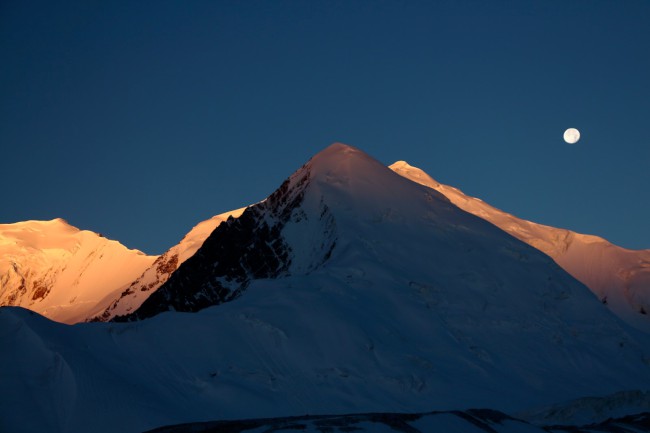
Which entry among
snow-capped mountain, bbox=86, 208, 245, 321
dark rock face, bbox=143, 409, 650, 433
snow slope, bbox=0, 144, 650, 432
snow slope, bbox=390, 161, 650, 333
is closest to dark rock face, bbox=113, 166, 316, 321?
snow slope, bbox=0, 144, 650, 432

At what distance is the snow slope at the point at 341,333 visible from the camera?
6181 cm

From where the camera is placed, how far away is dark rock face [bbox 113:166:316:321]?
101m

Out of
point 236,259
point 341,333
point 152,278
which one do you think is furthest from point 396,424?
point 152,278

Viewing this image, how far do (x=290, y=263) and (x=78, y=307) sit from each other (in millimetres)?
93659

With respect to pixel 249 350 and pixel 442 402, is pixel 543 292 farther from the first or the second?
pixel 249 350

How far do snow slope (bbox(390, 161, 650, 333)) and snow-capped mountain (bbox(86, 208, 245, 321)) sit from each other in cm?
4464

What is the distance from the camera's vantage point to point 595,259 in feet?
488

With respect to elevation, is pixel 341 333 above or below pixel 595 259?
below

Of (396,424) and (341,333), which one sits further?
(341,333)

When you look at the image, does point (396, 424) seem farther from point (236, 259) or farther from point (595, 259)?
point (595, 259)

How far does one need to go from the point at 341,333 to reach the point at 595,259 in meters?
84.8

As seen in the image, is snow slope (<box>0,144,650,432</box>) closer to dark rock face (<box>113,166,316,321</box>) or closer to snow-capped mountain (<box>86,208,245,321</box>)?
dark rock face (<box>113,166,316,321</box>)

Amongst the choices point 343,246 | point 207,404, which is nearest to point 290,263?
point 343,246

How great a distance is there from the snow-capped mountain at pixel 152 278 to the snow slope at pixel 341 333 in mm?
31443
